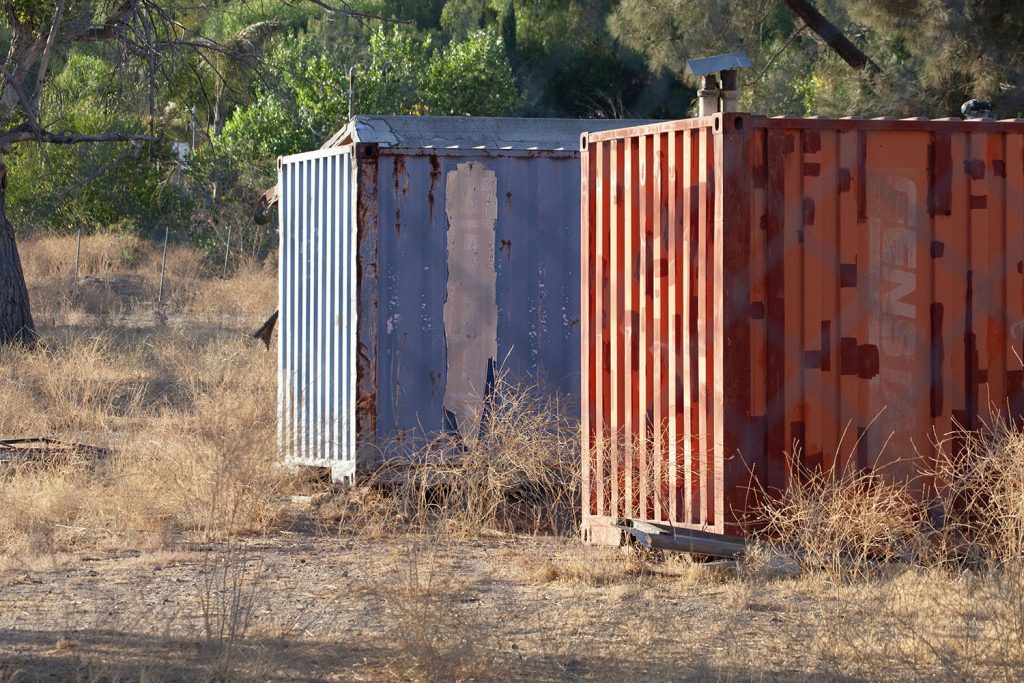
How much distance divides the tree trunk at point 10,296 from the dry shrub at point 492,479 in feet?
25.5

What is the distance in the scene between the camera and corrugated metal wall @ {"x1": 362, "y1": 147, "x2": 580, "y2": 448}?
7.57m

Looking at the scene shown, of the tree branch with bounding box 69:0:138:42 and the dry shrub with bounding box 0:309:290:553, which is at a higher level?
the tree branch with bounding box 69:0:138:42

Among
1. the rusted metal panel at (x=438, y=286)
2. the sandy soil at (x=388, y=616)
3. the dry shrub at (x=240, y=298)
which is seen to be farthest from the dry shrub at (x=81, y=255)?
the sandy soil at (x=388, y=616)

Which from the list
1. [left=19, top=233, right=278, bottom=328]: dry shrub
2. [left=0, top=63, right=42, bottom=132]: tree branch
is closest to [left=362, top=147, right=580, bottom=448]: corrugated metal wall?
[left=0, top=63, right=42, bottom=132]: tree branch

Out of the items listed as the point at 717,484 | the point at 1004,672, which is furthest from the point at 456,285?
the point at 1004,672

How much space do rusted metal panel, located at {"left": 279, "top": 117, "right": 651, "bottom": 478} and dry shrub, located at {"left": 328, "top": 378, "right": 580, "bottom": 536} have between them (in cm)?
16

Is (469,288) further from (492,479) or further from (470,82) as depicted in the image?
(470,82)

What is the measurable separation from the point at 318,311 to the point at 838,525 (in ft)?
12.8

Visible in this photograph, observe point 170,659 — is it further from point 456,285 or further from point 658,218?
point 456,285

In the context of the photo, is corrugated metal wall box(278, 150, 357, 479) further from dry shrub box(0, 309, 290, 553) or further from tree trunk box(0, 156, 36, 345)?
tree trunk box(0, 156, 36, 345)

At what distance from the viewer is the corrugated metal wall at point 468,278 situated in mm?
7566

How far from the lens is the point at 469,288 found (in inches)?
302

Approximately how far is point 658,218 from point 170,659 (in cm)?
293

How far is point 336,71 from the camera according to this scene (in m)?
23.4
